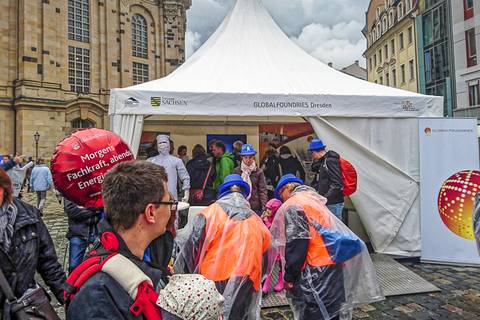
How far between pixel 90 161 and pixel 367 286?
2.34 m

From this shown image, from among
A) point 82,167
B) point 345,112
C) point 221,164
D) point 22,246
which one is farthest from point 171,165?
point 82,167

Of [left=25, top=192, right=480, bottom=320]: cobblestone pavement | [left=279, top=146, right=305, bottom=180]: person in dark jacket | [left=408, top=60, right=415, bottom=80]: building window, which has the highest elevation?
[left=408, top=60, right=415, bottom=80]: building window

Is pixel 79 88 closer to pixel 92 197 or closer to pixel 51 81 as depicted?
pixel 51 81

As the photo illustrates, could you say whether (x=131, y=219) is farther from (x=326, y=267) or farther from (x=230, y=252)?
(x=326, y=267)

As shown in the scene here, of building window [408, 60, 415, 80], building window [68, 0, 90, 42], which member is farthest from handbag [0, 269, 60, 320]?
building window [408, 60, 415, 80]

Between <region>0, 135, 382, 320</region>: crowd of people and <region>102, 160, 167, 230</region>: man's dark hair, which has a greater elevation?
<region>102, 160, 167, 230</region>: man's dark hair

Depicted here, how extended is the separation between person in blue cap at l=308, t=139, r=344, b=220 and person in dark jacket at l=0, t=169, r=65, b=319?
349cm

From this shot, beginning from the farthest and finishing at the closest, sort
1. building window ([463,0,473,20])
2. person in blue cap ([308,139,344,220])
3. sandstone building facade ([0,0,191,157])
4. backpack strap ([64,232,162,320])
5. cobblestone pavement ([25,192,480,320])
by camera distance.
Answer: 1. sandstone building facade ([0,0,191,157])
2. building window ([463,0,473,20])
3. person in blue cap ([308,139,344,220])
4. cobblestone pavement ([25,192,480,320])
5. backpack strap ([64,232,162,320])

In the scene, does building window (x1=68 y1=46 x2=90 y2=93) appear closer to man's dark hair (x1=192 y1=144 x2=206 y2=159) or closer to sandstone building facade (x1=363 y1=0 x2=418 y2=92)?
man's dark hair (x1=192 y1=144 x2=206 y2=159)

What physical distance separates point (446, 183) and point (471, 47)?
2126cm

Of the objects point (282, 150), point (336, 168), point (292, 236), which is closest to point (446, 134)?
point (336, 168)

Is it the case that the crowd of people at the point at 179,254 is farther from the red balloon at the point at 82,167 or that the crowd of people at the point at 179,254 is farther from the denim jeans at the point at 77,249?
the red balloon at the point at 82,167

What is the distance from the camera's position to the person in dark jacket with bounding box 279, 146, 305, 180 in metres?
7.95

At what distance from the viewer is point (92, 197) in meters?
1.78
